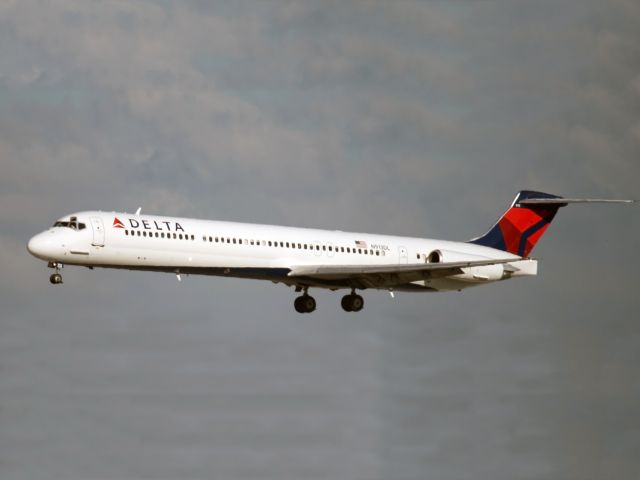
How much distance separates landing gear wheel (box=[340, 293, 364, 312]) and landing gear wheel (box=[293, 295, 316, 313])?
1385 millimetres

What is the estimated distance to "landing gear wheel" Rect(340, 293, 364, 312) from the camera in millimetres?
56281

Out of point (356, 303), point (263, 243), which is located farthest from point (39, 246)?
point (356, 303)

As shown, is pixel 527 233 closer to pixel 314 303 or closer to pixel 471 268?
pixel 471 268

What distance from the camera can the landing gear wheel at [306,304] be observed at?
56094 mm

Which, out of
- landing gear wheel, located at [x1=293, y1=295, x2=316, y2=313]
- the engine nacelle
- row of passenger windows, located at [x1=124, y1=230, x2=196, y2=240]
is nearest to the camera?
row of passenger windows, located at [x1=124, y1=230, x2=196, y2=240]

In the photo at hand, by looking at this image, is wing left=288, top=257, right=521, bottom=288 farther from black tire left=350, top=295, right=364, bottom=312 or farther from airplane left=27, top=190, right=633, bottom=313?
black tire left=350, top=295, right=364, bottom=312

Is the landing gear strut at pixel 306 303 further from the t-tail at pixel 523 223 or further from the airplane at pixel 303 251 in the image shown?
the t-tail at pixel 523 223

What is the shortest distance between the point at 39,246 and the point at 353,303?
14389 mm

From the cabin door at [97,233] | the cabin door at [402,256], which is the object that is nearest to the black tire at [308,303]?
the cabin door at [402,256]

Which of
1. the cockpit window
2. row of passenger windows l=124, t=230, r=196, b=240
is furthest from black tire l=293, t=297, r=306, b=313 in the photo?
the cockpit window

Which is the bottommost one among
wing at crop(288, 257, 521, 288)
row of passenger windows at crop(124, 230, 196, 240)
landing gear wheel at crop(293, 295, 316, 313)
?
landing gear wheel at crop(293, 295, 316, 313)

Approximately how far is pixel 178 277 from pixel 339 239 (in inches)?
303

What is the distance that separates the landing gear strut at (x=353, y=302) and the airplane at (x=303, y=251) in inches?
1.6

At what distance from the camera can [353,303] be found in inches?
2216
